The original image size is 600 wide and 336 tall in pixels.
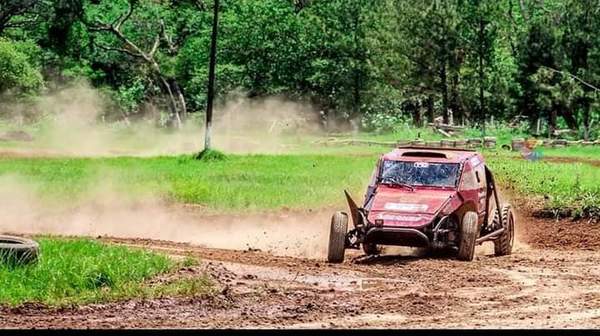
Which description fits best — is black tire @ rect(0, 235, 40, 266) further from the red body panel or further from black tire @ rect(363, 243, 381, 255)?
black tire @ rect(363, 243, 381, 255)

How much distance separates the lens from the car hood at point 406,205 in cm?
1702

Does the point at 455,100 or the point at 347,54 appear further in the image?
the point at 455,100

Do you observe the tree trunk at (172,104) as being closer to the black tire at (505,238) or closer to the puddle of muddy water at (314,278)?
the black tire at (505,238)

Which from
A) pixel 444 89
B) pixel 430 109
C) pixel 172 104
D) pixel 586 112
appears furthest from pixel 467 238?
pixel 430 109

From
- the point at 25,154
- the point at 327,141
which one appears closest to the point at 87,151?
the point at 25,154

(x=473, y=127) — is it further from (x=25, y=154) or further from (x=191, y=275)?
(x=191, y=275)

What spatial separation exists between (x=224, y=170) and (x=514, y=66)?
34749 millimetres

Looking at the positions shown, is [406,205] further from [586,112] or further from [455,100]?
[455,100]

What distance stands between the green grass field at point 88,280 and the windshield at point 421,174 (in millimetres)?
5042

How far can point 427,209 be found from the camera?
17.2m

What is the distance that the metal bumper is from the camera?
55.1 feet

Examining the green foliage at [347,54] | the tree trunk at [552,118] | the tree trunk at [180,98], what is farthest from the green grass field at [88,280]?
the tree trunk at [552,118]

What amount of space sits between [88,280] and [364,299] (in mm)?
3286

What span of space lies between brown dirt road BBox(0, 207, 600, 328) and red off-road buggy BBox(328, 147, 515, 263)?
0.39 meters
